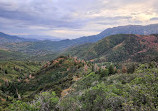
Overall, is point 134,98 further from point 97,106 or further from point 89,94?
point 89,94

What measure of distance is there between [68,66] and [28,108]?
88.3 metres

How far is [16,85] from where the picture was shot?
10031 cm

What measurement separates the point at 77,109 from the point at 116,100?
18.4 feet

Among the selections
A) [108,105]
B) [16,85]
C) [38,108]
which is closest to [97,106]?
[108,105]

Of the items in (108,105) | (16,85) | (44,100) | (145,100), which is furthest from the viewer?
(16,85)

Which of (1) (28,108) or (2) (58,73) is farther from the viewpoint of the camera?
(2) (58,73)

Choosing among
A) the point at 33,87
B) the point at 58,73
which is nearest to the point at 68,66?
the point at 58,73

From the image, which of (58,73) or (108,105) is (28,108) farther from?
(58,73)

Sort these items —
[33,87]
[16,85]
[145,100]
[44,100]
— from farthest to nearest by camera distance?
[16,85], [33,87], [44,100], [145,100]

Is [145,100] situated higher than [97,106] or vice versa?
[145,100]

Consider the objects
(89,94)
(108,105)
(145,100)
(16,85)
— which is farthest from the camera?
(16,85)

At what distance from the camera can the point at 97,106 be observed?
628 inches

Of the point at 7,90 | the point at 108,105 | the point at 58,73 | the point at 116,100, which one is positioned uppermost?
the point at 116,100

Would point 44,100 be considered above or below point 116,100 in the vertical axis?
below
